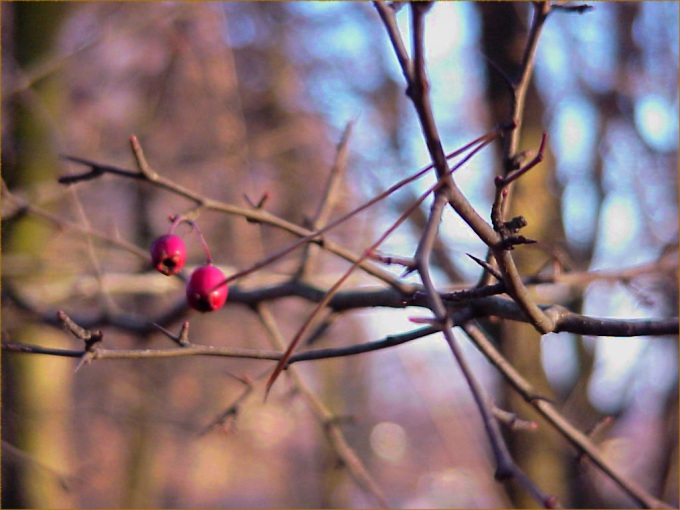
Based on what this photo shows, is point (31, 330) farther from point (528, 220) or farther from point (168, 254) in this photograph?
point (528, 220)

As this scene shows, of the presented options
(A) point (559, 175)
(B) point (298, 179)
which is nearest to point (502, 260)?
(A) point (559, 175)

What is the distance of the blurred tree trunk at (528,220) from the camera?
428cm

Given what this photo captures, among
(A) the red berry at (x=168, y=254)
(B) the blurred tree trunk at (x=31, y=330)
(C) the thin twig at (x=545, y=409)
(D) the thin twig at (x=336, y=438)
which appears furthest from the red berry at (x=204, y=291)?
(B) the blurred tree trunk at (x=31, y=330)

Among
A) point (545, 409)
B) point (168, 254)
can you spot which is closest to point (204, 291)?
point (168, 254)

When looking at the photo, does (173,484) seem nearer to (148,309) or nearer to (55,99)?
(148,309)

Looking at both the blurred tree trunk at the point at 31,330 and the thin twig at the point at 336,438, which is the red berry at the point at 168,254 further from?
the blurred tree trunk at the point at 31,330

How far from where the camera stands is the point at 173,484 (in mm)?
10914

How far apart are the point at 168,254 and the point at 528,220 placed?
3.09 meters

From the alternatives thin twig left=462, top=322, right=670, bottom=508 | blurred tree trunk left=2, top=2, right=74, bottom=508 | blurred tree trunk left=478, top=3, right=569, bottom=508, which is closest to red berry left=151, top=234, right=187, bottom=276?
thin twig left=462, top=322, right=670, bottom=508

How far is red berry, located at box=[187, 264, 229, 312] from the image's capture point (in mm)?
1389

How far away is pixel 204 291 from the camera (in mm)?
1387

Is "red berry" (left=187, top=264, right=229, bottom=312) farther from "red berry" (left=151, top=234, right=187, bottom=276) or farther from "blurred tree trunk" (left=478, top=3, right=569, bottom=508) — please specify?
"blurred tree trunk" (left=478, top=3, right=569, bottom=508)

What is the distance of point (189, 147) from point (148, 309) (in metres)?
1.81

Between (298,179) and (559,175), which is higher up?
(298,179)
